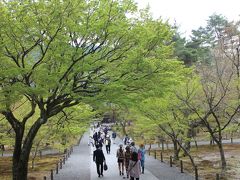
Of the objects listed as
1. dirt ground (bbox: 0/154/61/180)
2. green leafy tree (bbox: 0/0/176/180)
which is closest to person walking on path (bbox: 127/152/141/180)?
green leafy tree (bbox: 0/0/176/180)

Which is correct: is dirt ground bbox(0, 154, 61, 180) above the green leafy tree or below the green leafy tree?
below

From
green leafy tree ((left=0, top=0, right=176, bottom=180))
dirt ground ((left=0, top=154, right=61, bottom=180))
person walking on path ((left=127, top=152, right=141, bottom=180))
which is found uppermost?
green leafy tree ((left=0, top=0, right=176, bottom=180))

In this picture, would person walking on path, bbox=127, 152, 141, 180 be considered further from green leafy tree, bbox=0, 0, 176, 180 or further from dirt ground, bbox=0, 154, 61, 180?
dirt ground, bbox=0, 154, 61, 180

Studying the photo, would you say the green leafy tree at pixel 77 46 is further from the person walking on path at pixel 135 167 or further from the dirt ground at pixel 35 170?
the dirt ground at pixel 35 170

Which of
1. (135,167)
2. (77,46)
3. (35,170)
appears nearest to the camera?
(77,46)

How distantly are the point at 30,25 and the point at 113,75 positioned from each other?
3.39m

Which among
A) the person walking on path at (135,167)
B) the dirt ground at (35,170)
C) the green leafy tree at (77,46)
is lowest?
the dirt ground at (35,170)

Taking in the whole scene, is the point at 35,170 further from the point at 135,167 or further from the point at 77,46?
the point at 77,46

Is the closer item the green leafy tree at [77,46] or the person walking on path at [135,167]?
the green leafy tree at [77,46]

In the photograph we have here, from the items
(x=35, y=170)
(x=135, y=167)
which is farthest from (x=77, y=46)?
(x=35, y=170)

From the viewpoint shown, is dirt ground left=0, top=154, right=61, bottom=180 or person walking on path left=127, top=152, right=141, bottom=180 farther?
dirt ground left=0, top=154, right=61, bottom=180

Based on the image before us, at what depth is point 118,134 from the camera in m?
58.0

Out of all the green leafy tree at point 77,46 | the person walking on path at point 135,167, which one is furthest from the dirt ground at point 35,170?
the green leafy tree at point 77,46

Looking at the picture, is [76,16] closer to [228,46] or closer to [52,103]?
[52,103]
